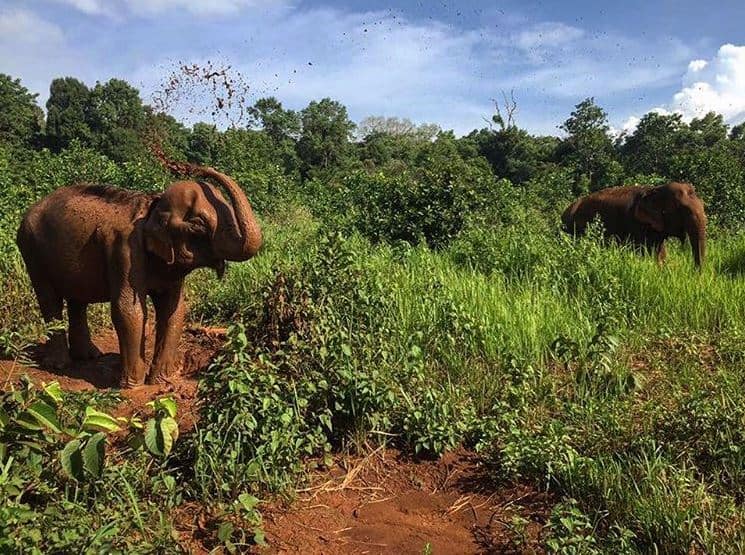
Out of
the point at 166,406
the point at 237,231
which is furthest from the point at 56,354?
the point at 166,406

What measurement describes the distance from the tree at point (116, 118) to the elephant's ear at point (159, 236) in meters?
33.1

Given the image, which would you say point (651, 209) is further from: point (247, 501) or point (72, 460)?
point (72, 460)

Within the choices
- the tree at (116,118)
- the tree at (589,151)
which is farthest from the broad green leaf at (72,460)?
the tree at (116,118)

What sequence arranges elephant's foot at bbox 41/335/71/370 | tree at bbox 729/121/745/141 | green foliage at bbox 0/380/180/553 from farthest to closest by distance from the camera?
tree at bbox 729/121/745/141, elephant's foot at bbox 41/335/71/370, green foliage at bbox 0/380/180/553

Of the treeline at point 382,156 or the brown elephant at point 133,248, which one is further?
the treeline at point 382,156

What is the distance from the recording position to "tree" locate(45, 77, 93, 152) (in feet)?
124

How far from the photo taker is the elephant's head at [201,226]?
3920 mm

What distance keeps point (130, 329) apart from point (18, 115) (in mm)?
39673

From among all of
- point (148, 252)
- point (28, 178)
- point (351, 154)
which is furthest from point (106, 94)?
point (148, 252)

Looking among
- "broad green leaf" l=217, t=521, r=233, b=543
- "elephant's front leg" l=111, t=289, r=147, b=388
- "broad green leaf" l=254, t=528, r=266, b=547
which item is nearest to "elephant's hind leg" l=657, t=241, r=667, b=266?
"elephant's front leg" l=111, t=289, r=147, b=388

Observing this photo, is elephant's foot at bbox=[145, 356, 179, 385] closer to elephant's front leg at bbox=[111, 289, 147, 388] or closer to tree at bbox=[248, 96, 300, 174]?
elephant's front leg at bbox=[111, 289, 147, 388]

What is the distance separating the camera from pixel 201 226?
4031mm

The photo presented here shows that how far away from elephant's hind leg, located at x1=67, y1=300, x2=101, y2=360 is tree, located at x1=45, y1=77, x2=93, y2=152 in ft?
114

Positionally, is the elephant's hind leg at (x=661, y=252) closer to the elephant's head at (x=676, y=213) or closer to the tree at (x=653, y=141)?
the elephant's head at (x=676, y=213)
